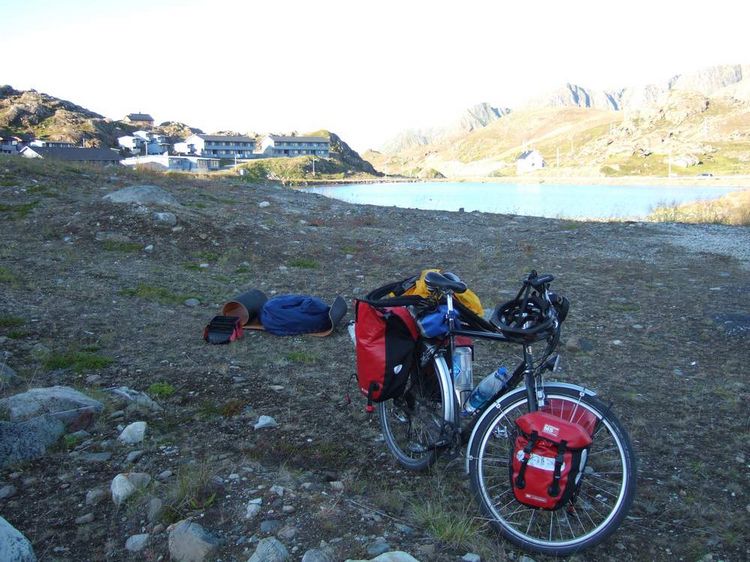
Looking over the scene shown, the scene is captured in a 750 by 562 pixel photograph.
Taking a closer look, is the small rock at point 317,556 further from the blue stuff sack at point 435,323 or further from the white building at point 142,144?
the white building at point 142,144

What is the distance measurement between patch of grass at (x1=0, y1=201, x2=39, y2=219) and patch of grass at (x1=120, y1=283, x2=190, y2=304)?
18.3 ft

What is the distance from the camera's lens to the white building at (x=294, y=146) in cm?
12777

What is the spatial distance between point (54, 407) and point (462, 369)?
2777 millimetres

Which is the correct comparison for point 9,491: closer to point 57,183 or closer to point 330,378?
point 330,378

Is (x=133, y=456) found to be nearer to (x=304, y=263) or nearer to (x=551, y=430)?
Result: (x=551, y=430)

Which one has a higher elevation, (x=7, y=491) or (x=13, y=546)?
(x=13, y=546)

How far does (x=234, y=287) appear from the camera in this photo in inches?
333

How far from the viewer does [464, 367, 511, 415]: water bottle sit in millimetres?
3184

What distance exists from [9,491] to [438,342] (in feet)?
8.37

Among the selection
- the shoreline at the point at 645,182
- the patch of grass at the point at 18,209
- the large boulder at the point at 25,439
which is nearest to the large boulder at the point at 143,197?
the patch of grass at the point at 18,209

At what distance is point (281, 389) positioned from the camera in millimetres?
4781

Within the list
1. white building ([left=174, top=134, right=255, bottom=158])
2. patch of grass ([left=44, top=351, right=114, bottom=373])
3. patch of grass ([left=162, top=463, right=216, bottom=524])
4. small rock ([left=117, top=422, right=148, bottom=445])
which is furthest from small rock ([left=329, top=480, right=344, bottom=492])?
white building ([left=174, top=134, right=255, bottom=158])

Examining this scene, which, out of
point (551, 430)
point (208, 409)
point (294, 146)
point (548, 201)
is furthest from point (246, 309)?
point (294, 146)

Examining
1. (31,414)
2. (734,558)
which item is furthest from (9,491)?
(734,558)
